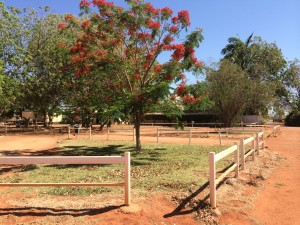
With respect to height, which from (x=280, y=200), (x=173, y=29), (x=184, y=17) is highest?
(x=184, y=17)

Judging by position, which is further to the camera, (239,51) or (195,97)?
(239,51)

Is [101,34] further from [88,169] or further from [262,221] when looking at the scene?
[262,221]

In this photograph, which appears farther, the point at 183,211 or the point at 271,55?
the point at 271,55

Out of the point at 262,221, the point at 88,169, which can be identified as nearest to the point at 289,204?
the point at 262,221

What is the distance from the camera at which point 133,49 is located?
51.4 feet

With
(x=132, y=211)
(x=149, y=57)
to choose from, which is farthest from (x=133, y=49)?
(x=132, y=211)

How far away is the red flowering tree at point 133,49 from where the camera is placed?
47.6 ft

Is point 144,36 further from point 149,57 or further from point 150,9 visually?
point 150,9

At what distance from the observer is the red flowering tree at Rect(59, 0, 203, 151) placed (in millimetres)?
14500

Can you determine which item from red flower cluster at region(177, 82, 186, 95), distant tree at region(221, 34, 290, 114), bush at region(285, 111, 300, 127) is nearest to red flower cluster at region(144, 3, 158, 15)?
red flower cluster at region(177, 82, 186, 95)

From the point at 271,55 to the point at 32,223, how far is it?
53348 mm

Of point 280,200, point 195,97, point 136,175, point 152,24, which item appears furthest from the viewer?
point 195,97

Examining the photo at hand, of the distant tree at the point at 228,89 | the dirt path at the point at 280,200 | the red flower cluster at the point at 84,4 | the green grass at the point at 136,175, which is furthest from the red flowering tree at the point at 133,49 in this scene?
the distant tree at the point at 228,89

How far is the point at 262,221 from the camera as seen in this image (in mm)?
6438
